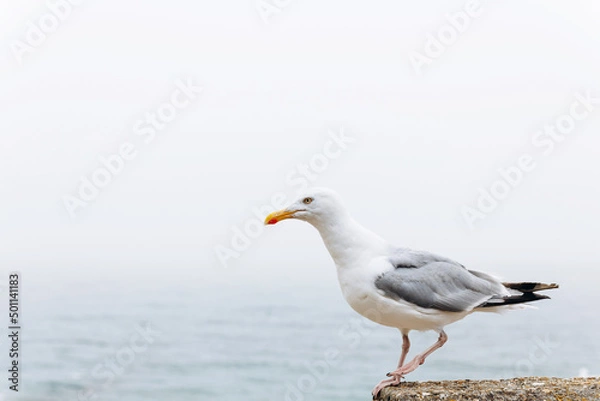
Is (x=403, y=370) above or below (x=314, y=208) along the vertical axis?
below

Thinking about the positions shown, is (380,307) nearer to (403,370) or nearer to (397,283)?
(397,283)

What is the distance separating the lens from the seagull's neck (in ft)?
13.7

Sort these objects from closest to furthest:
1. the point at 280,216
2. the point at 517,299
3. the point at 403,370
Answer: the point at 403,370
the point at 280,216
the point at 517,299

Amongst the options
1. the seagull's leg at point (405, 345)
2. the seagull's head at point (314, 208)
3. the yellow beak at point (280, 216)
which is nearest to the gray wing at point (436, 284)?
the seagull's leg at point (405, 345)

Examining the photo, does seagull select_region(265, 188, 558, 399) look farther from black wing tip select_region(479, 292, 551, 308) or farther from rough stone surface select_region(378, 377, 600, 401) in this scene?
rough stone surface select_region(378, 377, 600, 401)

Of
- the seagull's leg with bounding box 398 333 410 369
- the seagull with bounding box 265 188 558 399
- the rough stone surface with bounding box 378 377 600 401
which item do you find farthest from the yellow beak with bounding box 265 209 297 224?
the rough stone surface with bounding box 378 377 600 401

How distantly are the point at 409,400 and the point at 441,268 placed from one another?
106cm

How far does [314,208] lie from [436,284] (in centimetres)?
96

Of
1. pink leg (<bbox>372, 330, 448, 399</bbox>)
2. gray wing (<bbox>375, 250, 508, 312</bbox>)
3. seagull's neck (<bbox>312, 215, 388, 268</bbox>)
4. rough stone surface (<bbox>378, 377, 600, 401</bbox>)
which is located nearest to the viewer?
rough stone surface (<bbox>378, 377, 600, 401</bbox>)

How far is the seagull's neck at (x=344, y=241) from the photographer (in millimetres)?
4172

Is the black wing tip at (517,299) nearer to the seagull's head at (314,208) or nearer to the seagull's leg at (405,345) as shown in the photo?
the seagull's leg at (405,345)

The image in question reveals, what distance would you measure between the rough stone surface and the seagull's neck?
873 millimetres

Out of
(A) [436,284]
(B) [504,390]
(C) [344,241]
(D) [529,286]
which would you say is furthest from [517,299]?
(C) [344,241]

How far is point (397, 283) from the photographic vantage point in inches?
160
